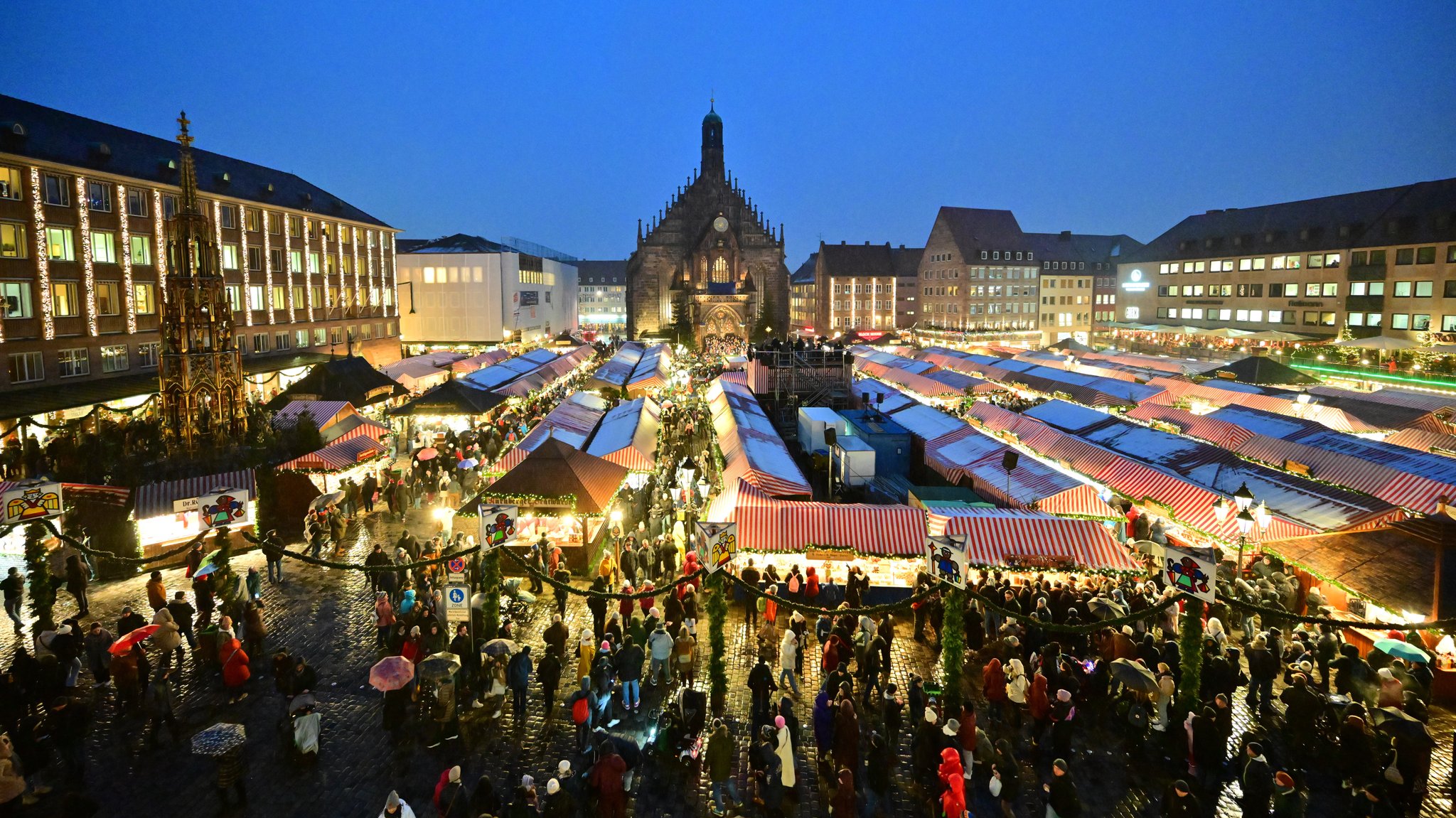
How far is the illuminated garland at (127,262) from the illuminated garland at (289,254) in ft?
34.8

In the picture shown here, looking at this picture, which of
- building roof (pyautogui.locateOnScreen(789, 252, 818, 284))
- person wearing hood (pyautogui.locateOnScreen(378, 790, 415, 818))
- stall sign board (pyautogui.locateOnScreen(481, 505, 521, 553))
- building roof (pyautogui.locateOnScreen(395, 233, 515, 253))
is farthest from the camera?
building roof (pyautogui.locateOnScreen(789, 252, 818, 284))

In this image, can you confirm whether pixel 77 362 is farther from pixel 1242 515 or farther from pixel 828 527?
pixel 1242 515

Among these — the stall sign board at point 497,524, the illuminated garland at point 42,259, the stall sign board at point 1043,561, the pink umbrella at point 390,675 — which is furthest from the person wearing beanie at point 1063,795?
the illuminated garland at point 42,259

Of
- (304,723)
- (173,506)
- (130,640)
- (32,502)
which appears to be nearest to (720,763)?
(304,723)

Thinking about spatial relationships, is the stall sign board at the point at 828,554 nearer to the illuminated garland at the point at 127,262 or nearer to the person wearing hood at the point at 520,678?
the person wearing hood at the point at 520,678

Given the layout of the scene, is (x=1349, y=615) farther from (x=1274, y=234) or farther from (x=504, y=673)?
(x=1274, y=234)

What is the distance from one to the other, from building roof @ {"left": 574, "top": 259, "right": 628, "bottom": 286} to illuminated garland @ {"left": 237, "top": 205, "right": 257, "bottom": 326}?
105137 millimetres

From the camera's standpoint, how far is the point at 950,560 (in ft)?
32.3

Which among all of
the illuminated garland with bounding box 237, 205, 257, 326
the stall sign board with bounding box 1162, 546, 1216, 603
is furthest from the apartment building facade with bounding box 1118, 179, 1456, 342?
the illuminated garland with bounding box 237, 205, 257, 326

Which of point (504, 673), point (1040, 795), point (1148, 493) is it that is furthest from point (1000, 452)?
point (504, 673)

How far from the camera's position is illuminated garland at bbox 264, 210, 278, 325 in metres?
39.5

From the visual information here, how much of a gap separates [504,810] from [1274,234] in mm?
71543

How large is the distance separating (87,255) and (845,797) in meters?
34.0

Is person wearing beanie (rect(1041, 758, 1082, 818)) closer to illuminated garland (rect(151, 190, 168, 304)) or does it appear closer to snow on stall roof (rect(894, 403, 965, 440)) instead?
snow on stall roof (rect(894, 403, 965, 440))
